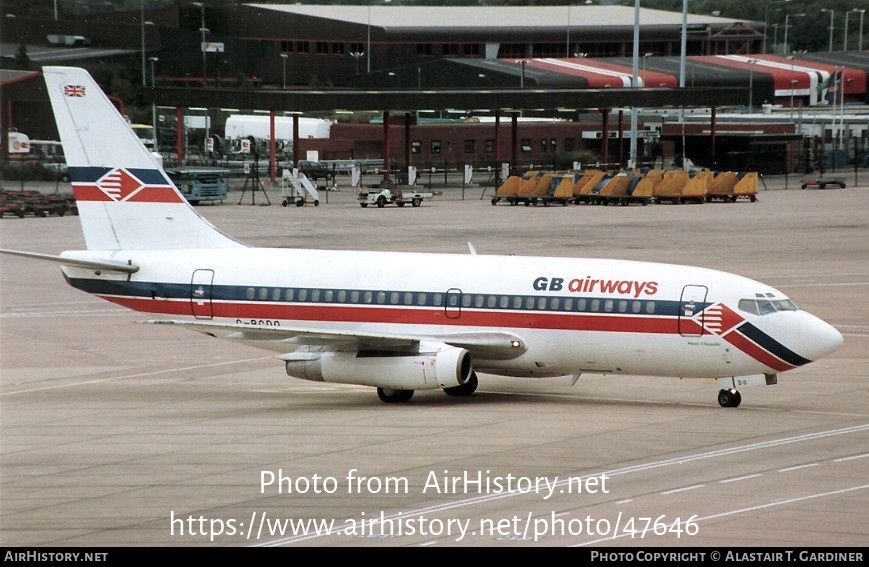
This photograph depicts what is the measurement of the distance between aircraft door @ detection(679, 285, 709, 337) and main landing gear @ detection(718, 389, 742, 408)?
208 centimetres

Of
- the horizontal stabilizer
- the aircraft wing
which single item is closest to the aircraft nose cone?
the aircraft wing

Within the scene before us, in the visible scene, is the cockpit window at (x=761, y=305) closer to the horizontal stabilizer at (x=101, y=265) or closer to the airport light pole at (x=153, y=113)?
the horizontal stabilizer at (x=101, y=265)

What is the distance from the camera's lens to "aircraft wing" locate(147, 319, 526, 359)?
3669cm

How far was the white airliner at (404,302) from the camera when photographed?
35.4 metres

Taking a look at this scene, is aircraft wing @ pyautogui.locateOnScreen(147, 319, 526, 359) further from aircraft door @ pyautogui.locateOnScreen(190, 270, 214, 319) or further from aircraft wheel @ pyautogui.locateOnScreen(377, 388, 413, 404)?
aircraft door @ pyautogui.locateOnScreen(190, 270, 214, 319)

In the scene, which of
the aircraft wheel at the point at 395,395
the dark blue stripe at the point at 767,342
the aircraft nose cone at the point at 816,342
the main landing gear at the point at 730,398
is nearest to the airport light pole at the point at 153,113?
the aircraft wheel at the point at 395,395

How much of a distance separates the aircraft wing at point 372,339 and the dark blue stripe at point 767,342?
6333 mm

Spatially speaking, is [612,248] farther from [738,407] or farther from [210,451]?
[210,451]

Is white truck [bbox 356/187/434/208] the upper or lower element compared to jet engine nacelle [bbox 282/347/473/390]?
upper

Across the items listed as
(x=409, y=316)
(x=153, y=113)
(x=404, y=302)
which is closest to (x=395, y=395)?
(x=409, y=316)

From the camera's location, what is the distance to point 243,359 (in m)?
47.9

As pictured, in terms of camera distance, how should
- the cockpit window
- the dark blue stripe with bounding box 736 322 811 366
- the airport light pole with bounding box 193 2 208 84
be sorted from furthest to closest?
the airport light pole with bounding box 193 2 208 84 → the cockpit window → the dark blue stripe with bounding box 736 322 811 366

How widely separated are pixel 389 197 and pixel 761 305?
262ft
